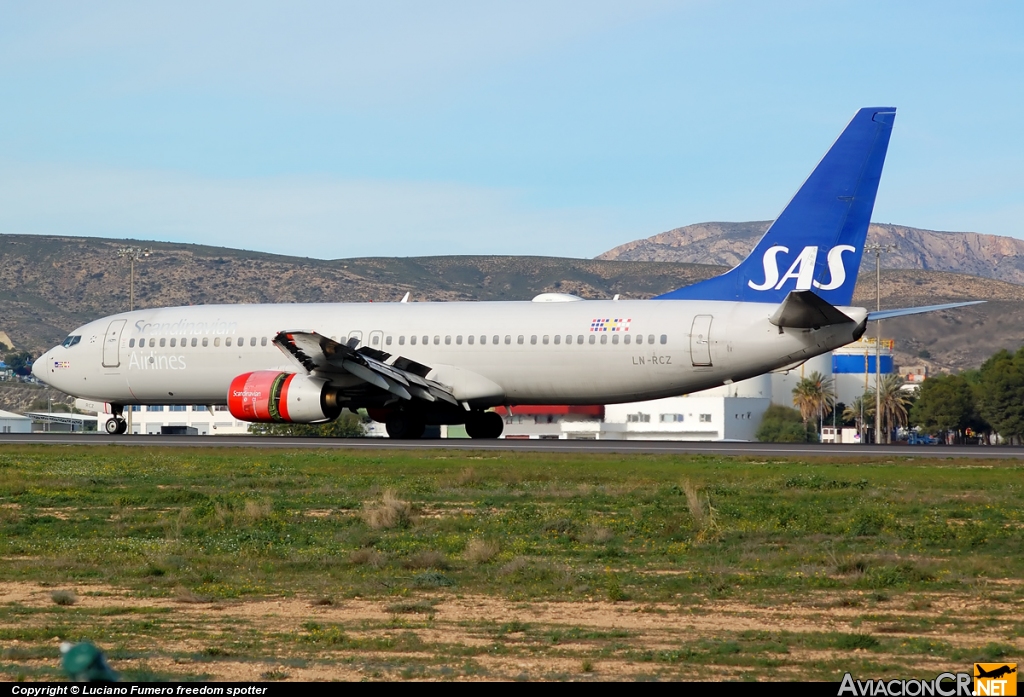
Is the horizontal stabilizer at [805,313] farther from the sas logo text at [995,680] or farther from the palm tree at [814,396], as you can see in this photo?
the palm tree at [814,396]

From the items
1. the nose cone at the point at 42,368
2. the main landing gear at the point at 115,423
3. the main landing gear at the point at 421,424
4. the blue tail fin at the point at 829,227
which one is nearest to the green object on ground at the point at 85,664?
the blue tail fin at the point at 829,227

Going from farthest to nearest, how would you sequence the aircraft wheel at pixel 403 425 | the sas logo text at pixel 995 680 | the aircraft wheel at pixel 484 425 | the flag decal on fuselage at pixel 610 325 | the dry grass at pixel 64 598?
the aircraft wheel at pixel 484 425 → the aircraft wheel at pixel 403 425 → the flag decal on fuselage at pixel 610 325 → the dry grass at pixel 64 598 → the sas logo text at pixel 995 680

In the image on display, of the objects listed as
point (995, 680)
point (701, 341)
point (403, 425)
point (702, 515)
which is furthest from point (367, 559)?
point (403, 425)

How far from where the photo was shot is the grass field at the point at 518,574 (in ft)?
32.9

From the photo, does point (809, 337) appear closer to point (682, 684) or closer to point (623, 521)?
point (623, 521)

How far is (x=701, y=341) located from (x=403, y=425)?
9.23 m

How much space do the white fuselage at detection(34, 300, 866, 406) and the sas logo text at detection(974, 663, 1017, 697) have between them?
75.1 ft

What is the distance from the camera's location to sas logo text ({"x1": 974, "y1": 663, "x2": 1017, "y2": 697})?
7.87 metres

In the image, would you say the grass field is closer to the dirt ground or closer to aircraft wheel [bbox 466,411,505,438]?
the dirt ground

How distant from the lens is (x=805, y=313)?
1216 inches

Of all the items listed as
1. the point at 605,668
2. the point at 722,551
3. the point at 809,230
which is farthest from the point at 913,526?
the point at 809,230

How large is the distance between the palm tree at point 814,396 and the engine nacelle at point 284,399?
2757 inches

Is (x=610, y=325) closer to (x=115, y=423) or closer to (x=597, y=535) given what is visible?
(x=597, y=535)

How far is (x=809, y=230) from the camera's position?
33.2m
